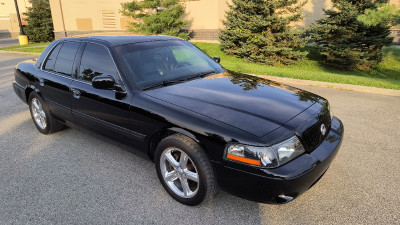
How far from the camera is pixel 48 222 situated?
2695mm

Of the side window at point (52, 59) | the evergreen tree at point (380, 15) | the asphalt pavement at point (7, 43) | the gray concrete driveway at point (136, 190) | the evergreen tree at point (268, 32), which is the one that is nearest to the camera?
the gray concrete driveway at point (136, 190)

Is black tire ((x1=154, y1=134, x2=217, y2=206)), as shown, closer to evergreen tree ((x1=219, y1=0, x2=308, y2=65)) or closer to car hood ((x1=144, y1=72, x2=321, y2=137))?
car hood ((x1=144, y1=72, x2=321, y2=137))

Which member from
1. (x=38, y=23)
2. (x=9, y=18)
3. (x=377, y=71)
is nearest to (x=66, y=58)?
(x=377, y=71)

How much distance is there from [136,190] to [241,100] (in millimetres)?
1503

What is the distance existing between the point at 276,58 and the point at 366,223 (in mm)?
11242

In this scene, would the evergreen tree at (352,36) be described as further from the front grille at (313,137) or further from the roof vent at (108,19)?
the roof vent at (108,19)

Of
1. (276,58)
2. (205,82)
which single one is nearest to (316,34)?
(276,58)

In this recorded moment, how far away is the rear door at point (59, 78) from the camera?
3.98 m

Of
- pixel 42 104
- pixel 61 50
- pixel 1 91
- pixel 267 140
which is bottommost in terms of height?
pixel 1 91

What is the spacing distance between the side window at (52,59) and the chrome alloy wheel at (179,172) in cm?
258

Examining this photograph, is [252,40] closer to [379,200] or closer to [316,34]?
[316,34]

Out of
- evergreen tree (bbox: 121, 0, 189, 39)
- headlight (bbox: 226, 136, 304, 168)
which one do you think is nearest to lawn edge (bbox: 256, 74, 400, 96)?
headlight (bbox: 226, 136, 304, 168)

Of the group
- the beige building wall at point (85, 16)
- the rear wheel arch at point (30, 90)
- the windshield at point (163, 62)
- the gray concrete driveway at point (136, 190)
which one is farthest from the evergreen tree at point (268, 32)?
the beige building wall at point (85, 16)

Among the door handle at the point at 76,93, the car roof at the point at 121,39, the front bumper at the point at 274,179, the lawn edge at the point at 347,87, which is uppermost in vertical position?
the car roof at the point at 121,39
